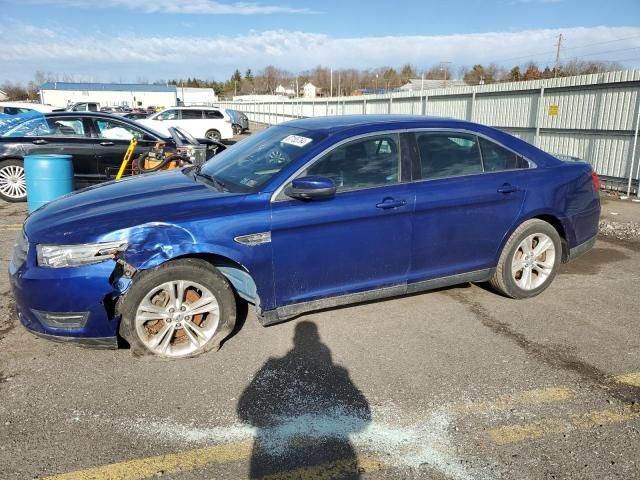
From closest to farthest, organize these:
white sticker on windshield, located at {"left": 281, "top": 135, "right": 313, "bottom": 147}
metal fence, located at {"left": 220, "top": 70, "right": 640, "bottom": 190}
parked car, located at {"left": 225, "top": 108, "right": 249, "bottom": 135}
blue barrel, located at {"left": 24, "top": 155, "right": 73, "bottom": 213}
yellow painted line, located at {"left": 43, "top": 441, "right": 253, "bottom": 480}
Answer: yellow painted line, located at {"left": 43, "top": 441, "right": 253, "bottom": 480} < white sticker on windshield, located at {"left": 281, "top": 135, "right": 313, "bottom": 147} < blue barrel, located at {"left": 24, "top": 155, "right": 73, "bottom": 213} < metal fence, located at {"left": 220, "top": 70, "right": 640, "bottom": 190} < parked car, located at {"left": 225, "top": 108, "right": 249, "bottom": 135}

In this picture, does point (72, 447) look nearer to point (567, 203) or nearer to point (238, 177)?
point (238, 177)

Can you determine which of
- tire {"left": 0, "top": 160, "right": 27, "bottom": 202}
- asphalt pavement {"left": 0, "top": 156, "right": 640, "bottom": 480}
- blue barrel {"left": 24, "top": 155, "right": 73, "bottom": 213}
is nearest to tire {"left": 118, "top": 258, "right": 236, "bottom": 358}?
asphalt pavement {"left": 0, "top": 156, "right": 640, "bottom": 480}

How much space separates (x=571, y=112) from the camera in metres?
11.0

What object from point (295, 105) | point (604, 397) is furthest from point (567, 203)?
point (295, 105)

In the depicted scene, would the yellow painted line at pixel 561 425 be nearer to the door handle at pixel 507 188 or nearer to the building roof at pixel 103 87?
the door handle at pixel 507 188

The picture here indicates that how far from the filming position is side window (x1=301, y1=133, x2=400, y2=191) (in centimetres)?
376

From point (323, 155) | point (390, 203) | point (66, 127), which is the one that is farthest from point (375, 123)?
point (66, 127)

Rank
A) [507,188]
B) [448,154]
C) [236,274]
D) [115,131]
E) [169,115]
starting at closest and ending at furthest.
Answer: [236,274]
[448,154]
[507,188]
[115,131]
[169,115]

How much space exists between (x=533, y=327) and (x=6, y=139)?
28.9 feet

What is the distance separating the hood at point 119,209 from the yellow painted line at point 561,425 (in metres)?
2.18

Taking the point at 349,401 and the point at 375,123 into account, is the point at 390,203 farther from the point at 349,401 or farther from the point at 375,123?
the point at 349,401

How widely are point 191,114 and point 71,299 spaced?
21.6 meters

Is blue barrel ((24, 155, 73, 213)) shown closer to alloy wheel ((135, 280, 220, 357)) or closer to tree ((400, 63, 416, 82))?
alloy wheel ((135, 280, 220, 357))

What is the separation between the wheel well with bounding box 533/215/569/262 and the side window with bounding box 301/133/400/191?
1626mm
